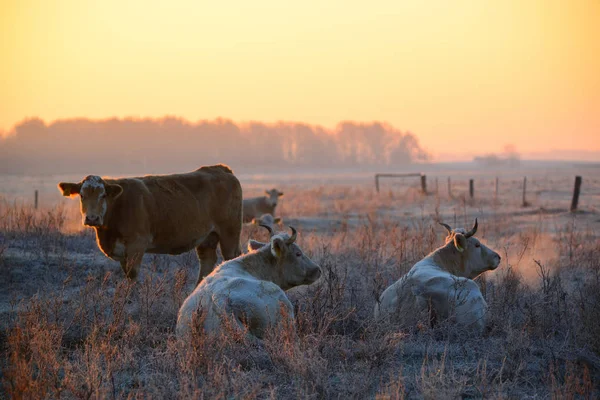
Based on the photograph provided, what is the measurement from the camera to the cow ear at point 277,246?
7423 mm

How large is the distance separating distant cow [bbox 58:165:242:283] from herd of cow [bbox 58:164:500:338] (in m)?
0.01

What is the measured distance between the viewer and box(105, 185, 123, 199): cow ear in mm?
9023

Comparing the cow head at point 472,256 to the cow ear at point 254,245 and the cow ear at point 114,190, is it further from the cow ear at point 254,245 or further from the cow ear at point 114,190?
the cow ear at point 114,190

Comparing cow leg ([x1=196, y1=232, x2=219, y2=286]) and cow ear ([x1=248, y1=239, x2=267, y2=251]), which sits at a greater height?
cow ear ([x1=248, y1=239, x2=267, y2=251])

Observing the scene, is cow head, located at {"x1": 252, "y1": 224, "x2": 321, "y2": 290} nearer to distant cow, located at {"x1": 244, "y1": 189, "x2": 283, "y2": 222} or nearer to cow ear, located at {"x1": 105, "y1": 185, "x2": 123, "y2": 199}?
cow ear, located at {"x1": 105, "y1": 185, "x2": 123, "y2": 199}

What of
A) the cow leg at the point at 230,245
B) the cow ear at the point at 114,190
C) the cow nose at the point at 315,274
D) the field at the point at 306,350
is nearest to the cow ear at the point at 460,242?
the field at the point at 306,350

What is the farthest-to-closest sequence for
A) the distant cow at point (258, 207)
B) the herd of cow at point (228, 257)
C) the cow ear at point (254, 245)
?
the distant cow at point (258, 207)
the cow ear at point (254, 245)
the herd of cow at point (228, 257)

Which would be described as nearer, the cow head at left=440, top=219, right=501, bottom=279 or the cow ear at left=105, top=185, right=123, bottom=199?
the cow head at left=440, top=219, right=501, bottom=279

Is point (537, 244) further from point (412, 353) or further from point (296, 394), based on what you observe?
point (296, 394)

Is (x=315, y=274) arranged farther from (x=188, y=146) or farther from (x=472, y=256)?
(x=188, y=146)

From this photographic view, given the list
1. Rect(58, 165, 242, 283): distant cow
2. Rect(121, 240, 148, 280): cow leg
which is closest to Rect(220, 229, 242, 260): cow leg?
Rect(58, 165, 242, 283): distant cow

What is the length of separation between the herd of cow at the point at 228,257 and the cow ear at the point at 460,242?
0.05 feet

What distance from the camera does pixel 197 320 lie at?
5551 mm

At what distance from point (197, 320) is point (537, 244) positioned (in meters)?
9.78
